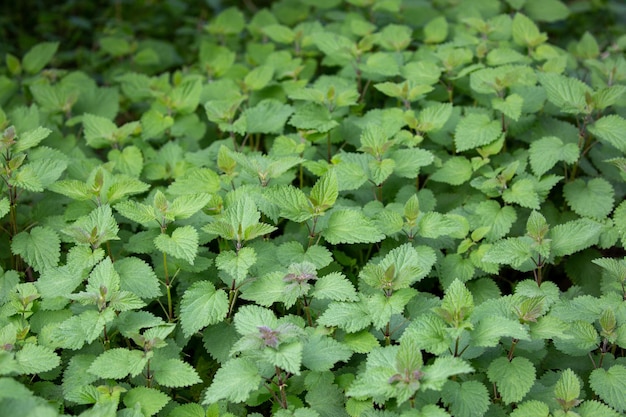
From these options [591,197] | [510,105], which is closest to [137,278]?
[510,105]

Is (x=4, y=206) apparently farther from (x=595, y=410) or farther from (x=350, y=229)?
(x=595, y=410)

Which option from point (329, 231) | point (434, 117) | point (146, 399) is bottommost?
point (146, 399)

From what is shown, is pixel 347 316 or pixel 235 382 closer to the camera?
pixel 235 382

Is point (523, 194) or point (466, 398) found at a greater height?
point (523, 194)

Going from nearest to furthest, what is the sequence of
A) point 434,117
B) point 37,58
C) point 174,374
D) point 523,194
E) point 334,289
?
point 174,374 → point 334,289 → point 523,194 → point 434,117 → point 37,58

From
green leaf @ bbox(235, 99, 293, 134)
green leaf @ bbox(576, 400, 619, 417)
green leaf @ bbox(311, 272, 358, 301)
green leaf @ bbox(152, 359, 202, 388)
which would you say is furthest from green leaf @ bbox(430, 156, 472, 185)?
green leaf @ bbox(152, 359, 202, 388)

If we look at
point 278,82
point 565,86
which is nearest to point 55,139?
point 278,82

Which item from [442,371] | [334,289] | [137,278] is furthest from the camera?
[137,278]
